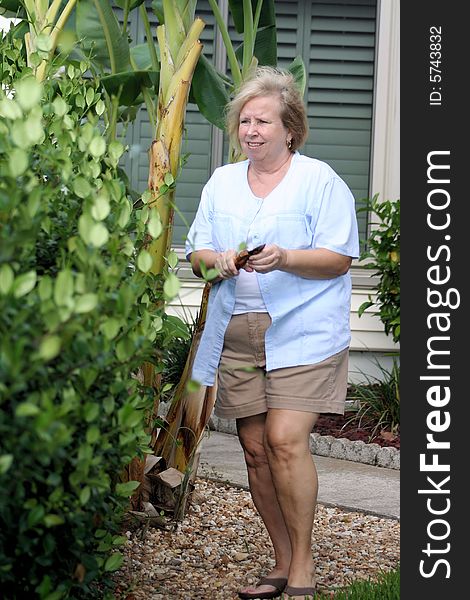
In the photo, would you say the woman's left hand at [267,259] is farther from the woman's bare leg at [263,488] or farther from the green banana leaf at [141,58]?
the green banana leaf at [141,58]

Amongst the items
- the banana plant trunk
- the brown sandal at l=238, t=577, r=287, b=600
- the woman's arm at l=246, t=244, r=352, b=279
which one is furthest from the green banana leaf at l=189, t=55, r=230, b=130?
the brown sandal at l=238, t=577, r=287, b=600

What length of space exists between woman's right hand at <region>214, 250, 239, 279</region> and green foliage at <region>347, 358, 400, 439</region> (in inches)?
133

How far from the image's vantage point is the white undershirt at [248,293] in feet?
11.8

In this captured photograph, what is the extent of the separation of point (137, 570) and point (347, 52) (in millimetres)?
5023

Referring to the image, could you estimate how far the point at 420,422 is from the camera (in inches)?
111

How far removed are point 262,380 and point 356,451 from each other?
2.75 meters

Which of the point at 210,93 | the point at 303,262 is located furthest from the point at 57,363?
the point at 210,93

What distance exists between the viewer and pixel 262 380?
3.65 m

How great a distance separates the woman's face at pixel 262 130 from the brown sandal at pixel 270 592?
153 centimetres

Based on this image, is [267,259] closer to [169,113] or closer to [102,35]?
[169,113]

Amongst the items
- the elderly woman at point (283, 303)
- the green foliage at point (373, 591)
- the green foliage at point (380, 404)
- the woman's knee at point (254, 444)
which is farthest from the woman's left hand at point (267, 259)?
the green foliage at point (380, 404)

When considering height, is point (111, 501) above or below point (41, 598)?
above

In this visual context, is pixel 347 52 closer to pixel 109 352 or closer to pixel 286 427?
pixel 286 427

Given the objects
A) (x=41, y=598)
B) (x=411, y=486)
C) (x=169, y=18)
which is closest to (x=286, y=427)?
(x=411, y=486)
